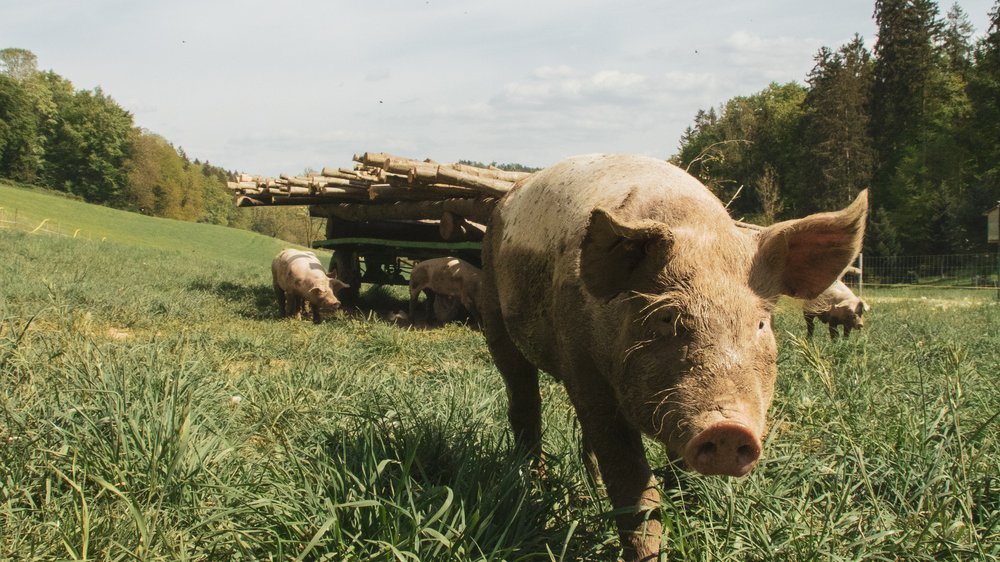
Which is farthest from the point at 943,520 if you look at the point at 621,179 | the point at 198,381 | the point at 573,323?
the point at 198,381

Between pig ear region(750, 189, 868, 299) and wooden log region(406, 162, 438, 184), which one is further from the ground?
wooden log region(406, 162, 438, 184)

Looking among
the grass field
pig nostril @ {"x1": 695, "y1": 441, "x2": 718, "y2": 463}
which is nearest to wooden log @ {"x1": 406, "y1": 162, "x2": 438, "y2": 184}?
the grass field

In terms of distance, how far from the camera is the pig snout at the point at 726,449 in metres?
2.22

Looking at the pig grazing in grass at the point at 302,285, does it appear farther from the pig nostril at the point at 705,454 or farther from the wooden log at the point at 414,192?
the pig nostril at the point at 705,454

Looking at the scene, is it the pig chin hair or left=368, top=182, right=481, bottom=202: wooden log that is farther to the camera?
left=368, top=182, right=481, bottom=202: wooden log

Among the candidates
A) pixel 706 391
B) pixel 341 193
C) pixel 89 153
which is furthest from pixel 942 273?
pixel 89 153

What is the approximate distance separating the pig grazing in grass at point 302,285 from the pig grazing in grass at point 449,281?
56.4 inches

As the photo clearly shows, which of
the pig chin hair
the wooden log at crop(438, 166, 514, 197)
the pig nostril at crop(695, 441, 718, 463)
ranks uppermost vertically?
the wooden log at crop(438, 166, 514, 197)

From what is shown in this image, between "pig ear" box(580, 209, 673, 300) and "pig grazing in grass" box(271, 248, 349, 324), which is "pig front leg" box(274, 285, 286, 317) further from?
"pig ear" box(580, 209, 673, 300)

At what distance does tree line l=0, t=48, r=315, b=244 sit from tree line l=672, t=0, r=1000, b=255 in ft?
158

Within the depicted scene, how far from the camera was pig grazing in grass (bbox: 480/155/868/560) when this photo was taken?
2354 mm

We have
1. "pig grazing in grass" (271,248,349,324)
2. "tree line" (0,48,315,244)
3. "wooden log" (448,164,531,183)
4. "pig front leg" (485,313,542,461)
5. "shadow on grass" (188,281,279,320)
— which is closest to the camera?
"pig front leg" (485,313,542,461)

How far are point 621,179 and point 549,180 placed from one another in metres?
0.58

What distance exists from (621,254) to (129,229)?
50.0 metres
